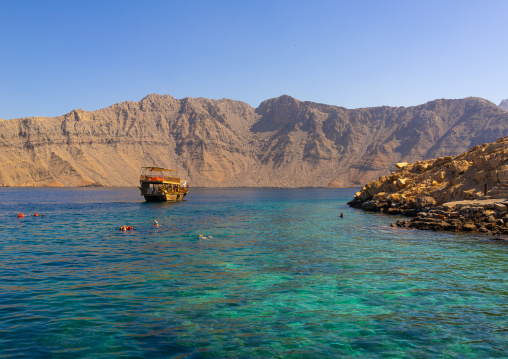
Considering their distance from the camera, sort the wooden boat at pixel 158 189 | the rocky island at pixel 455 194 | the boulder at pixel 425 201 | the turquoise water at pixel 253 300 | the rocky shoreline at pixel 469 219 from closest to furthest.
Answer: the turquoise water at pixel 253 300 → the rocky shoreline at pixel 469 219 → the rocky island at pixel 455 194 → the boulder at pixel 425 201 → the wooden boat at pixel 158 189

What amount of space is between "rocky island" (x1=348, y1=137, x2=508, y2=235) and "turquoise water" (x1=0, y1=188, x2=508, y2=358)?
6.84 m

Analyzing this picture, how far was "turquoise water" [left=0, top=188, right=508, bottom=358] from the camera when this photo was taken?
27.4ft

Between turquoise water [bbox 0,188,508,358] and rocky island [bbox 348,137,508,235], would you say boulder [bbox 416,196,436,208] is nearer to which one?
rocky island [bbox 348,137,508,235]

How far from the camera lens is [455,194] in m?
37.3

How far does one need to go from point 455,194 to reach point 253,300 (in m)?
32.9

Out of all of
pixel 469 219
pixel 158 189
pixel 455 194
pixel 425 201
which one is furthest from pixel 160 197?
pixel 469 219

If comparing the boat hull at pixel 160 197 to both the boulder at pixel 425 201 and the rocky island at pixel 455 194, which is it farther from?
the boulder at pixel 425 201

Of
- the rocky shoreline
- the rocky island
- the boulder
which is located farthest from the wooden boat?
the rocky shoreline

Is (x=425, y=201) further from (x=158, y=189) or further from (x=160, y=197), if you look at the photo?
(x=158, y=189)

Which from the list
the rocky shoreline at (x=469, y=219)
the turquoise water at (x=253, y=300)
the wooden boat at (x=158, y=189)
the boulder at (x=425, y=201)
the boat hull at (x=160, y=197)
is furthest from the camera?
the boat hull at (x=160, y=197)

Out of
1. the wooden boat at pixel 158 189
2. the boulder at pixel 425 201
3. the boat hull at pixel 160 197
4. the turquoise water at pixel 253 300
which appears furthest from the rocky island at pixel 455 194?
the wooden boat at pixel 158 189

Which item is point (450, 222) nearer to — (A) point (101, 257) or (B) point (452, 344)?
(B) point (452, 344)

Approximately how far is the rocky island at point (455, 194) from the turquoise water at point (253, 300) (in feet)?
22.4

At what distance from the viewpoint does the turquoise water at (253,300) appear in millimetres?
8359
